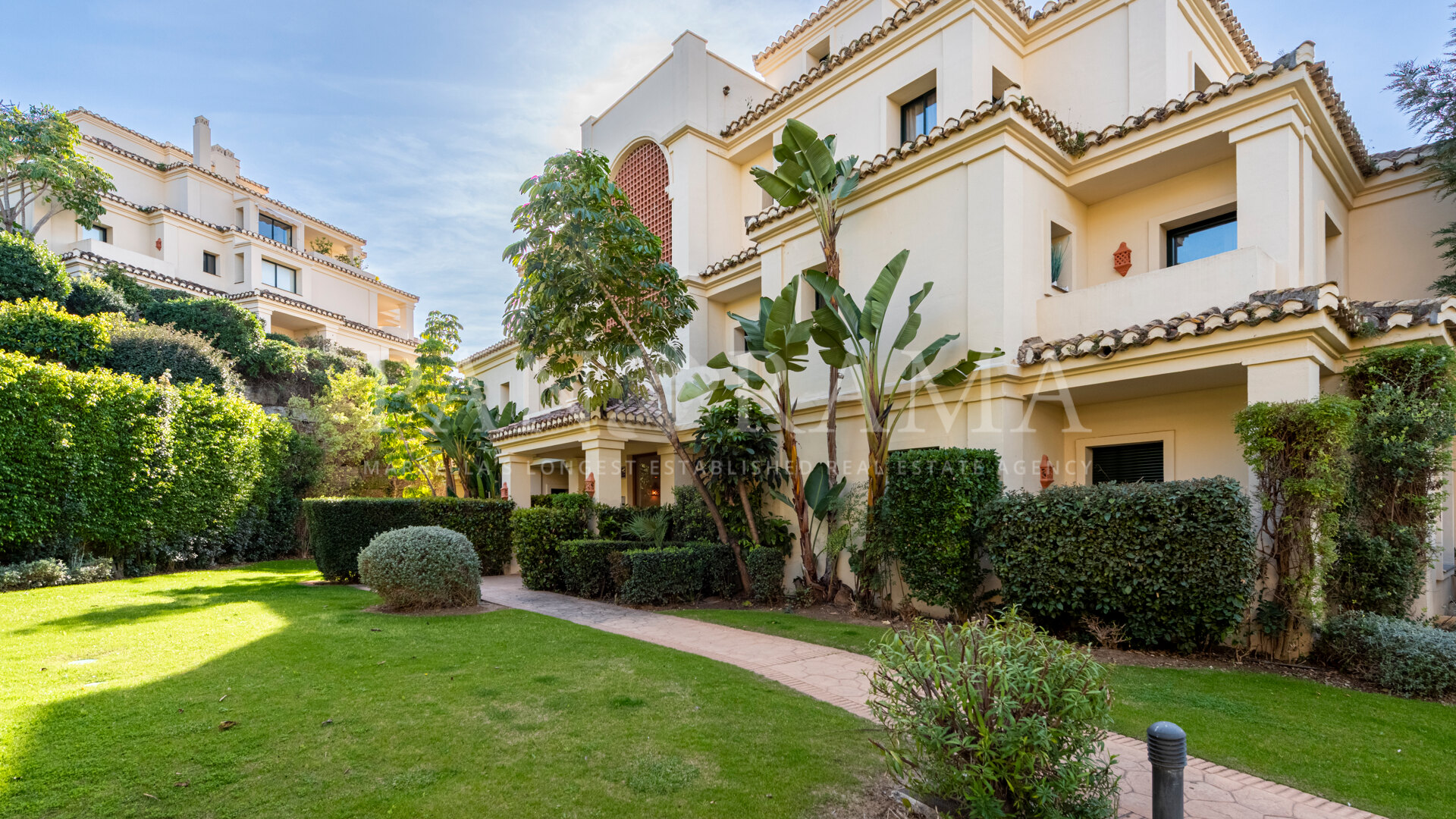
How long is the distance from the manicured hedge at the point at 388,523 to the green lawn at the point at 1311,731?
12.0m

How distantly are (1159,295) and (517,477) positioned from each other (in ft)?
47.0

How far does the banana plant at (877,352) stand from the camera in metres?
9.76

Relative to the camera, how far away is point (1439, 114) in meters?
10.4

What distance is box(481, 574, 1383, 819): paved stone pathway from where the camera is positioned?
3922 mm

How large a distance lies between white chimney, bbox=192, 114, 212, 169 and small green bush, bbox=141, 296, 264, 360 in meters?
13.5

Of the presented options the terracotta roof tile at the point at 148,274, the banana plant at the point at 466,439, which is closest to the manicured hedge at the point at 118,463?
the banana plant at the point at 466,439

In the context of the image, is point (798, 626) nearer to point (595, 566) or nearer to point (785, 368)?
point (785, 368)

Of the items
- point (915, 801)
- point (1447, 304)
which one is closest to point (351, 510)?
point (915, 801)

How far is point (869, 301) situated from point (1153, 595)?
16.6 ft

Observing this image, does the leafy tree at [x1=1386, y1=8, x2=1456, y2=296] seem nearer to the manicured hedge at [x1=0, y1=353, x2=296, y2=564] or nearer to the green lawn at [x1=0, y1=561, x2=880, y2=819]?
the green lawn at [x1=0, y1=561, x2=880, y2=819]

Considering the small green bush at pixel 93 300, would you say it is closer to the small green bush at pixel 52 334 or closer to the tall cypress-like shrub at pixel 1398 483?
the small green bush at pixel 52 334

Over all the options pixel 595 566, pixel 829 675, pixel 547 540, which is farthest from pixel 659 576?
pixel 829 675

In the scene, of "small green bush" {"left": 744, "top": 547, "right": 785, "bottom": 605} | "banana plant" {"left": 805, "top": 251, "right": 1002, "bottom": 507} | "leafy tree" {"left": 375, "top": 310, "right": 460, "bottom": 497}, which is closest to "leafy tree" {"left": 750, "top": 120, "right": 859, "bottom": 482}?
"banana plant" {"left": 805, "top": 251, "right": 1002, "bottom": 507}

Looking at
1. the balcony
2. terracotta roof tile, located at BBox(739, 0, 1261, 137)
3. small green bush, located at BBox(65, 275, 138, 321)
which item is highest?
terracotta roof tile, located at BBox(739, 0, 1261, 137)
